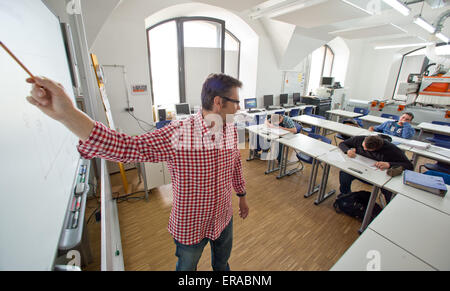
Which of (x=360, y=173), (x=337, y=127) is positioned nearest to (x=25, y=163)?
(x=360, y=173)

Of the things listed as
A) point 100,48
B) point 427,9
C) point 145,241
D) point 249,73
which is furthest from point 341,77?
point 145,241

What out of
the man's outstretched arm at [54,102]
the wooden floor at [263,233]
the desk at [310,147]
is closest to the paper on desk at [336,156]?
the desk at [310,147]

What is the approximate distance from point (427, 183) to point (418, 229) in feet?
2.85

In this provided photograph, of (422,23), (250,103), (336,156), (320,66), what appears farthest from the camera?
(320,66)

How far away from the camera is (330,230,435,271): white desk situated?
1.17 metres

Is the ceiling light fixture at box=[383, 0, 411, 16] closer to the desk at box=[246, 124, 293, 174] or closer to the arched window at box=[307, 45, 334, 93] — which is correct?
the desk at box=[246, 124, 293, 174]

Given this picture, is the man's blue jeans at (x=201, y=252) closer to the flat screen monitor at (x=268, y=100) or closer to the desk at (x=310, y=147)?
the desk at (x=310, y=147)

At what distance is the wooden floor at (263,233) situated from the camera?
2.10 metres

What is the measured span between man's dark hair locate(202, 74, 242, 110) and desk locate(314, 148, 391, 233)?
217 cm

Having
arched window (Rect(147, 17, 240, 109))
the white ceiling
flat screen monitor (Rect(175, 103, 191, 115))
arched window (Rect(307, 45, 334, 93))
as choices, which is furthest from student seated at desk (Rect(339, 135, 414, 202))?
arched window (Rect(307, 45, 334, 93))

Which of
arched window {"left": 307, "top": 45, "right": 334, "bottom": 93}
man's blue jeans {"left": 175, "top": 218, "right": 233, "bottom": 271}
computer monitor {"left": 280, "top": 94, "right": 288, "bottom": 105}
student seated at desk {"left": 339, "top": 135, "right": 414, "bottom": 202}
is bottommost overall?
man's blue jeans {"left": 175, "top": 218, "right": 233, "bottom": 271}

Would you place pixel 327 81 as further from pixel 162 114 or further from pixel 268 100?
pixel 162 114

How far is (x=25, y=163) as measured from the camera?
63 cm
